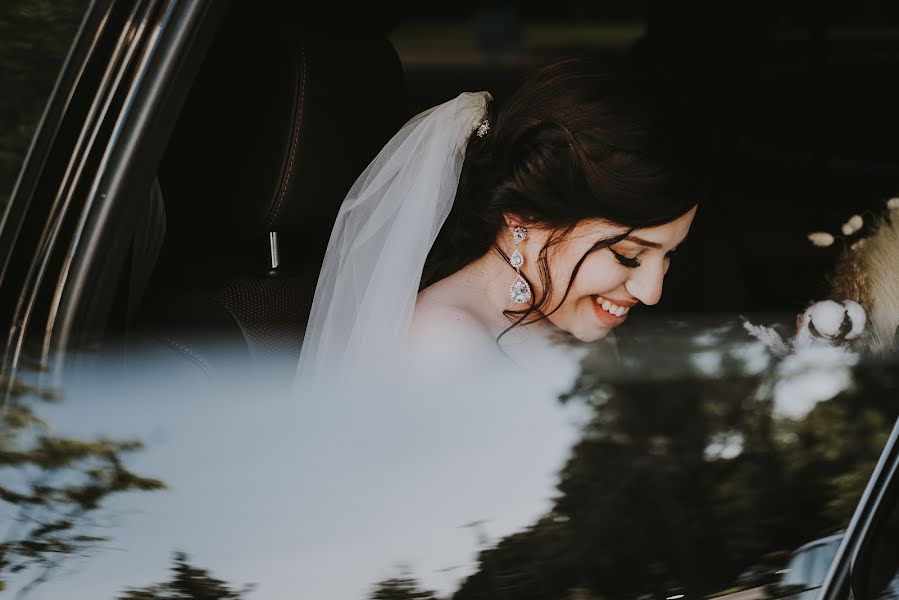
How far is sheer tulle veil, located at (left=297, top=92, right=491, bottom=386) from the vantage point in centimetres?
200

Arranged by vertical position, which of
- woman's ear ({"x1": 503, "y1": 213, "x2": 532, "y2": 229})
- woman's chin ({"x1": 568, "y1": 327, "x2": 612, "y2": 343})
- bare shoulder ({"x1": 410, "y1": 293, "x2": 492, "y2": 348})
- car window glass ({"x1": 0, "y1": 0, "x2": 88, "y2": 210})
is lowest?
woman's chin ({"x1": 568, "y1": 327, "x2": 612, "y2": 343})

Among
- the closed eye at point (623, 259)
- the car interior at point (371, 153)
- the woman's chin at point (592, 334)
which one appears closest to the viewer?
the woman's chin at point (592, 334)

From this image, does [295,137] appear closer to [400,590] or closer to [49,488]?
[49,488]

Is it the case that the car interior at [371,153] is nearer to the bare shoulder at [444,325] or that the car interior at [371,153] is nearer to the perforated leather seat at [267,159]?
the perforated leather seat at [267,159]

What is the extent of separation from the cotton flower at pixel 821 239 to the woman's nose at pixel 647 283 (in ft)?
0.76

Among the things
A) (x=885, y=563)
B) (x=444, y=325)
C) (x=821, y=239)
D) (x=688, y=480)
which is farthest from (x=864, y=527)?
(x=444, y=325)

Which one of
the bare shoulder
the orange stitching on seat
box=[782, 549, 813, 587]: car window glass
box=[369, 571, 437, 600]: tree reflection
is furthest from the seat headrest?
box=[782, 549, 813, 587]: car window glass

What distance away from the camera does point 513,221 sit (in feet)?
6.52

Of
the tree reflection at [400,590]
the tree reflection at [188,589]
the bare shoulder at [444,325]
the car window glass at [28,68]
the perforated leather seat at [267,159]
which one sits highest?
the perforated leather seat at [267,159]

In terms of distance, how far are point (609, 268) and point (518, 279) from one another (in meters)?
0.17

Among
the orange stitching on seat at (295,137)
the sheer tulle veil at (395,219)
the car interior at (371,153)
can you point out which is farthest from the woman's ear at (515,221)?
the orange stitching on seat at (295,137)

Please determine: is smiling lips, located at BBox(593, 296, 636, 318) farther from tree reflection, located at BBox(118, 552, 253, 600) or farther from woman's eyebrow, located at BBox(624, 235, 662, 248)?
tree reflection, located at BBox(118, 552, 253, 600)

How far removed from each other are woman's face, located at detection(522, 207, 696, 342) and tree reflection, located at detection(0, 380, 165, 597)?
732mm

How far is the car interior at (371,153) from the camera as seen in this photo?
179 centimetres
